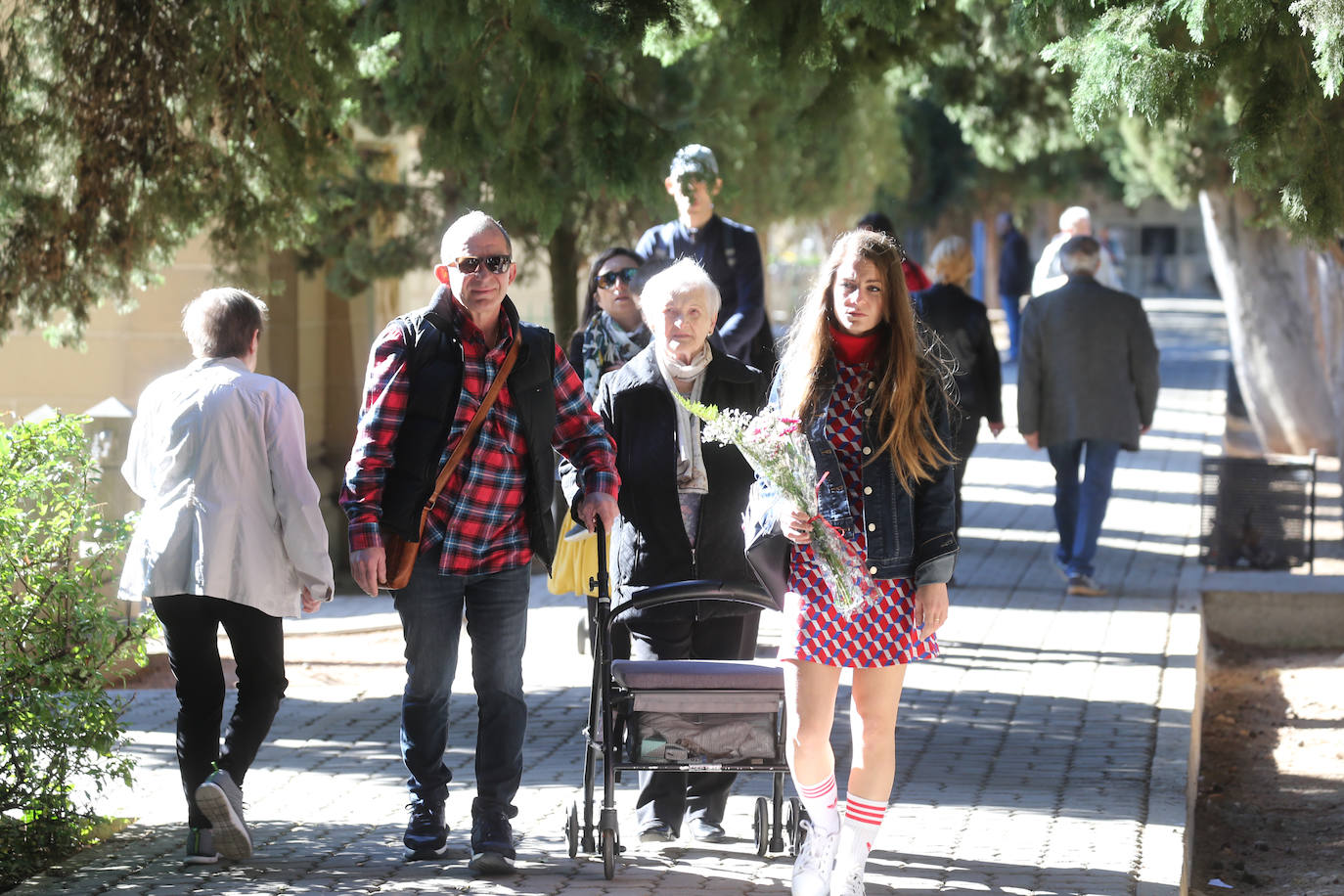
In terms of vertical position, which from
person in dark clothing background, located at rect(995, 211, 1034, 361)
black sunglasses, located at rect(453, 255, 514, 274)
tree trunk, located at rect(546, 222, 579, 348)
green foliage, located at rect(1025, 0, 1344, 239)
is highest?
person in dark clothing background, located at rect(995, 211, 1034, 361)

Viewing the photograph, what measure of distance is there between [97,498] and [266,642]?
188 inches

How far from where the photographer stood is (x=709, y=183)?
7.90 m

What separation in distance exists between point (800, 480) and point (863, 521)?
0.84 ft

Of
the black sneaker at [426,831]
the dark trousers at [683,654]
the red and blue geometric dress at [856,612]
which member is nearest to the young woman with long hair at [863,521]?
the red and blue geometric dress at [856,612]

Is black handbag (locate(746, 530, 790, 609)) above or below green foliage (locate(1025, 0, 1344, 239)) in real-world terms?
below

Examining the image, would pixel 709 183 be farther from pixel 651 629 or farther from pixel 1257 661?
pixel 1257 661

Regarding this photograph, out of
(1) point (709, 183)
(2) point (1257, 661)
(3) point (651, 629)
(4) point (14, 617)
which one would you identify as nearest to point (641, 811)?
(3) point (651, 629)

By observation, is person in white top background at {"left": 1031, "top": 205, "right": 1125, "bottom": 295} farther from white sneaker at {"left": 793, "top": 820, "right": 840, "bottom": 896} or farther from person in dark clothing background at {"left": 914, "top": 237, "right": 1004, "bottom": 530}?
white sneaker at {"left": 793, "top": 820, "right": 840, "bottom": 896}

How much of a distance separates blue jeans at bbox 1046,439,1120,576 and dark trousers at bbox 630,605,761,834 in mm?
5402

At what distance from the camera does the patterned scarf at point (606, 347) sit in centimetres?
779

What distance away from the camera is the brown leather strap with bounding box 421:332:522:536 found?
17.4ft

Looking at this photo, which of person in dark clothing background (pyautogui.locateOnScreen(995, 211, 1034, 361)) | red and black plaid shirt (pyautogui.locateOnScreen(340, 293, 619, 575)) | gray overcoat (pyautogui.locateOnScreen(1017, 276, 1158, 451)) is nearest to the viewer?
red and black plaid shirt (pyautogui.locateOnScreen(340, 293, 619, 575))

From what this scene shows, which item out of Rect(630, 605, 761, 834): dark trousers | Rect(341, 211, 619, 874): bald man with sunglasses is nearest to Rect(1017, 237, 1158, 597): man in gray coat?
Rect(630, 605, 761, 834): dark trousers

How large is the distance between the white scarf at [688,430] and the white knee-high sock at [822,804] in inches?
44.9
